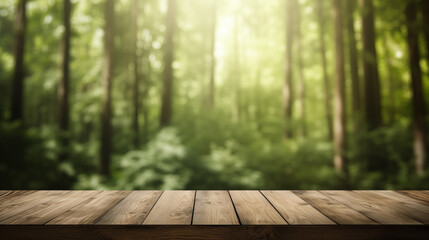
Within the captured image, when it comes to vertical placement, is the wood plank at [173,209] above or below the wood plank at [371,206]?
above

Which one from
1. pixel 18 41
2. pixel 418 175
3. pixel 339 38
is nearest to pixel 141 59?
pixel 18 41

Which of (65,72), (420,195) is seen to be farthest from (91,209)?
(65,72)

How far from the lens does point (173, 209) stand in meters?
2.05

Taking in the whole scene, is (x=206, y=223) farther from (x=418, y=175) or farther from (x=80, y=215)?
(x=418, y=175)

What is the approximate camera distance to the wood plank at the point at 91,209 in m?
1.78

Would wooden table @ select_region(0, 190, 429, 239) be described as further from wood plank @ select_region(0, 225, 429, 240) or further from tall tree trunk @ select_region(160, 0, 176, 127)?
Answer: tall tree trunk @ select_region(160, 0, 176, 127)

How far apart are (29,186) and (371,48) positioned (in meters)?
10.9

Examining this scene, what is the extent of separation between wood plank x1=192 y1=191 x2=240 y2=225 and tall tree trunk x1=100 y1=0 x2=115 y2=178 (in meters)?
8.56

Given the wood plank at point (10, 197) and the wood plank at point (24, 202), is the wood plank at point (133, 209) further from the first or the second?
the wood plank at point (10, 197)

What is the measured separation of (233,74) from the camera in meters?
25.6

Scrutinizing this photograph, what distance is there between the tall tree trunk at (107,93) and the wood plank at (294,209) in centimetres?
881

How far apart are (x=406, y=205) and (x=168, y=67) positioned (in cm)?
917

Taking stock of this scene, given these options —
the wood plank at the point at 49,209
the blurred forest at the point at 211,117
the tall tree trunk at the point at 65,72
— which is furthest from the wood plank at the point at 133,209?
the tall tree trunk at the point at 65,72

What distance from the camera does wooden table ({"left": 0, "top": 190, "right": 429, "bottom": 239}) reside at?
5.51ft
